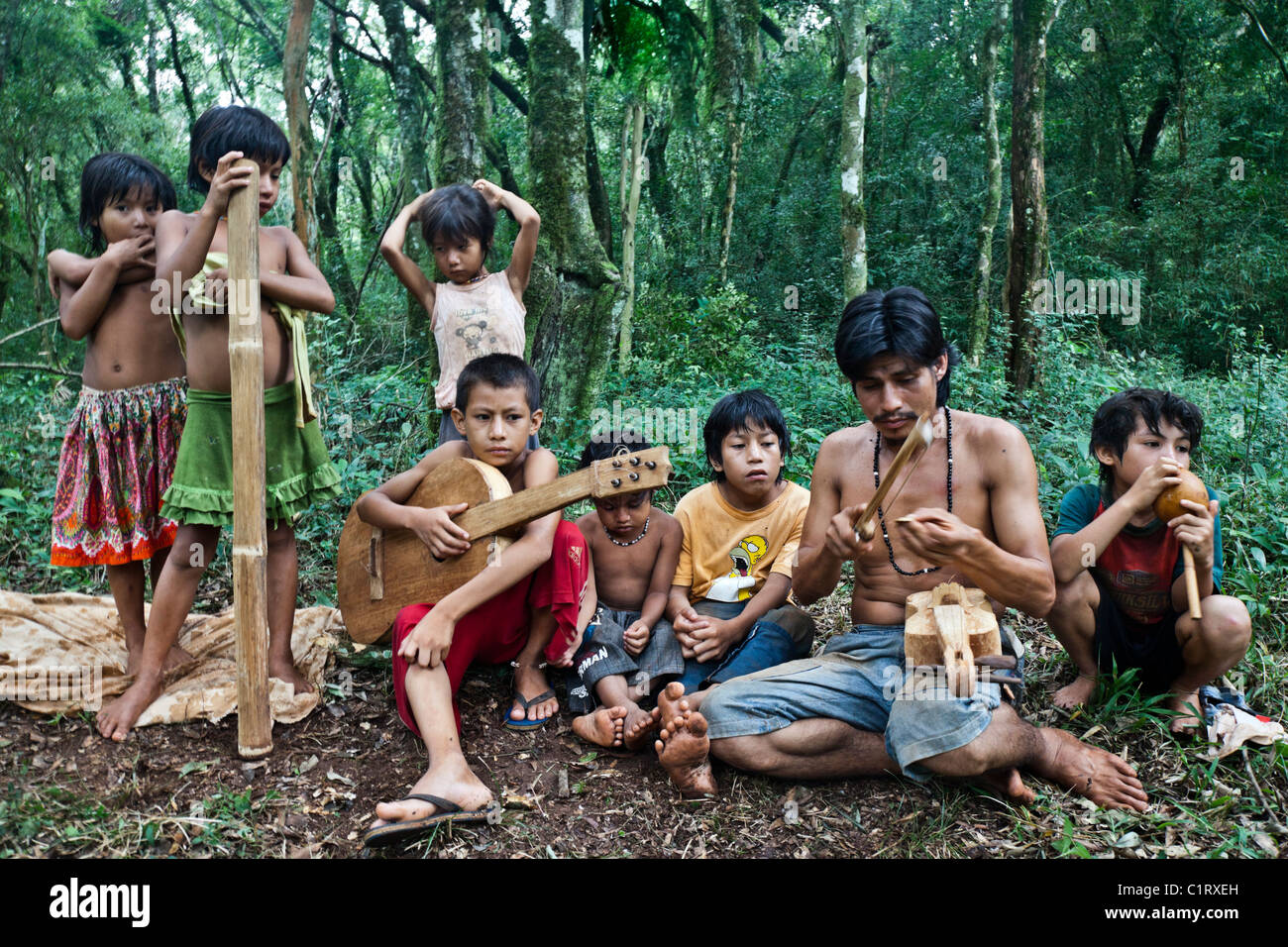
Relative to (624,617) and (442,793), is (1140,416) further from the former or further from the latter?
(442,793)

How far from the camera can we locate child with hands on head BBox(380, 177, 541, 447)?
11.5ft

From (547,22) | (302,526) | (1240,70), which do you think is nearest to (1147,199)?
(1240,70)

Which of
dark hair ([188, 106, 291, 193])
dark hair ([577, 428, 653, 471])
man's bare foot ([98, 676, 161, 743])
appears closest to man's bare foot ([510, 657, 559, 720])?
dark hair ([577, 428, 653, 471])

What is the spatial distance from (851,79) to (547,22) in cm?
342

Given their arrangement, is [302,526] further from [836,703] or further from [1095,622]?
[1095,622]

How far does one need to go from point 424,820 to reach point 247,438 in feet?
4.10

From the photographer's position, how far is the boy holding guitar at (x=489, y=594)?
2670 mm

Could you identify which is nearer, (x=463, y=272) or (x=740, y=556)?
(x=740, y=556)

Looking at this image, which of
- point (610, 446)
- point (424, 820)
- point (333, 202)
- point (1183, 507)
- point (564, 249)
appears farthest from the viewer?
point (333, 202)

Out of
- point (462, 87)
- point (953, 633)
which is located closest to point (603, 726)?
point (953, 633)

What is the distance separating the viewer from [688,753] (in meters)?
2.51

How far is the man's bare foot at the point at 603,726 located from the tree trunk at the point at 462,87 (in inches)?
175

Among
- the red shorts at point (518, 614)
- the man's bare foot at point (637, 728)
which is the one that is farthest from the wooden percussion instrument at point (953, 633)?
the red shorts at point (518, 614)

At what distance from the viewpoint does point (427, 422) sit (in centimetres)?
536
